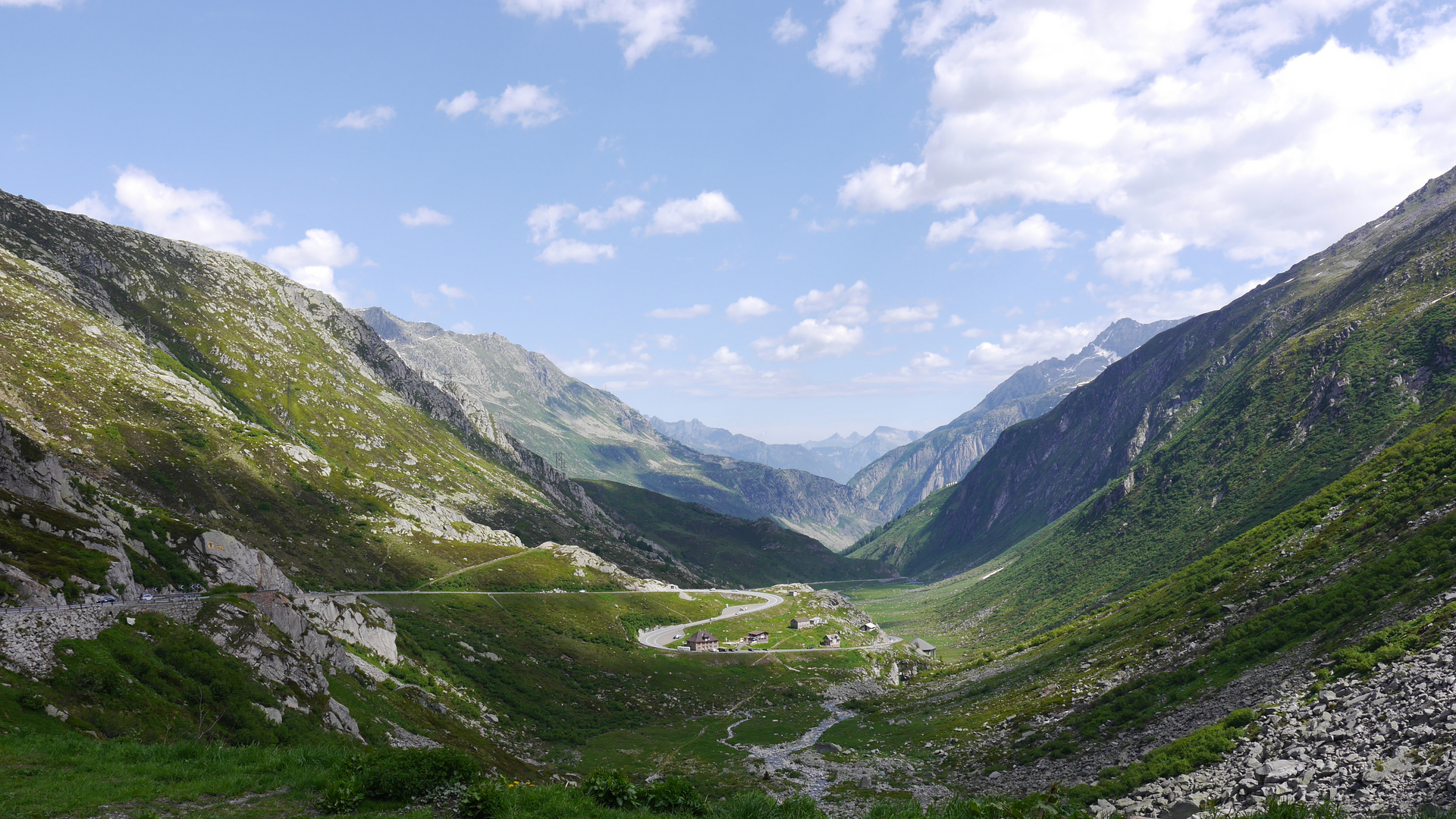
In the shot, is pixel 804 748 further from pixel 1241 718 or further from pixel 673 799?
pixel 673 799

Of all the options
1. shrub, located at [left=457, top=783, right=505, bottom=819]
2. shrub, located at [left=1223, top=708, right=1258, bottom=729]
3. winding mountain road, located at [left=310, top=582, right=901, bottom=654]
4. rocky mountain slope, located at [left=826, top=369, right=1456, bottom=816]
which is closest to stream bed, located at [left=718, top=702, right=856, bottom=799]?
rocky mountain slope, located at [left=826, top=369, right=1456, bottom=816]

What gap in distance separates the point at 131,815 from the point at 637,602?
137133 millimetres

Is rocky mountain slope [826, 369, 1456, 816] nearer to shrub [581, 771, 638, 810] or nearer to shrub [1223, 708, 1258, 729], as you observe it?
shrub [1223, 708, 1258, 729]

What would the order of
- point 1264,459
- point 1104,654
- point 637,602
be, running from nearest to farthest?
point 1104,654 < point 637,602 < point 1264,459

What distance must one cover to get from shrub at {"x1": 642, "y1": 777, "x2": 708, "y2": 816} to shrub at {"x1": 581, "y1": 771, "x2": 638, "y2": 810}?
512mm

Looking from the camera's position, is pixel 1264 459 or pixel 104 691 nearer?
pixel 104 691

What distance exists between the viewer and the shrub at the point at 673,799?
65.7 ft

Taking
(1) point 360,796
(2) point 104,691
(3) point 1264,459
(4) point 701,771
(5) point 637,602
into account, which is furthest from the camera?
(3) point 1264,459

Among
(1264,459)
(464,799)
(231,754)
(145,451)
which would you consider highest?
(145,451)

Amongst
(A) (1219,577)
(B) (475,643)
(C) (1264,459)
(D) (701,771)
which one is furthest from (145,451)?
(C) (1264,459)

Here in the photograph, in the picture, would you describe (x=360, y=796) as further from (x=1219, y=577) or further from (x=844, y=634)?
(x=844, y=634)

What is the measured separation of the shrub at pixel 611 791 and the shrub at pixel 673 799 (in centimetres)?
51

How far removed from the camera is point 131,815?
17.0 m

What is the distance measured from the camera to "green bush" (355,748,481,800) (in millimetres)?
18969
